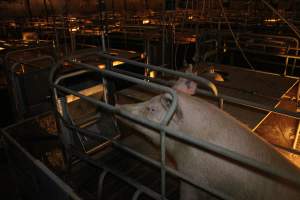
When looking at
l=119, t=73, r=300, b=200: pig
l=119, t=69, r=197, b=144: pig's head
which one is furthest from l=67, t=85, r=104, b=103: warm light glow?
l=119, t=73, r=300, b=200: pig

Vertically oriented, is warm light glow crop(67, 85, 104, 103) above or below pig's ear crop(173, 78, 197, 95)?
below

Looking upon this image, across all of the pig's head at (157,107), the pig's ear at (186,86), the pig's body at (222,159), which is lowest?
the pig's body at (222,159)

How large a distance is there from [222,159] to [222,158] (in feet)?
0.03

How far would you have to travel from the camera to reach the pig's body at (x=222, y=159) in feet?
5.79

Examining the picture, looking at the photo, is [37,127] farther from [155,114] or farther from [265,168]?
[265,168]

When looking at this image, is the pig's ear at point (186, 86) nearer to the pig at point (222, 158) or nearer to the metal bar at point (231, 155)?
the pig at point (222, 158)

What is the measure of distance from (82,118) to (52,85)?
0.99m

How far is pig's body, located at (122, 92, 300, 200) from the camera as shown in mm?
1764

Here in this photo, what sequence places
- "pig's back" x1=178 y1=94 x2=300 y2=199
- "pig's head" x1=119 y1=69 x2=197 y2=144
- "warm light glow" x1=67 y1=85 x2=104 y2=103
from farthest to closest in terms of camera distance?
"warm light glow" x1=67 y1=85 x2=104 y2=103 < "pig's head" x1=119 y1=69 x2=197 y2=144 < "pig's back" x1=178 y1=94 x2=300 y2=199

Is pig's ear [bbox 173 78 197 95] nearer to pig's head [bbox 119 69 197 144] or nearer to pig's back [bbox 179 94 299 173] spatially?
pig's head [bbox 119 69 197 144]

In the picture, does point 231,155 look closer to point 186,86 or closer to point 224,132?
point 224,132

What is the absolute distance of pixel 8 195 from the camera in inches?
149

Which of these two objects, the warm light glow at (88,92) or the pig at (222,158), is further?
the warm light glow at (88,92)

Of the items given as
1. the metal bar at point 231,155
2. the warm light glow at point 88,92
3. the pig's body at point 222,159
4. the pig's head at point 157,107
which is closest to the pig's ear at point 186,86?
the pig's head at point 157,107
